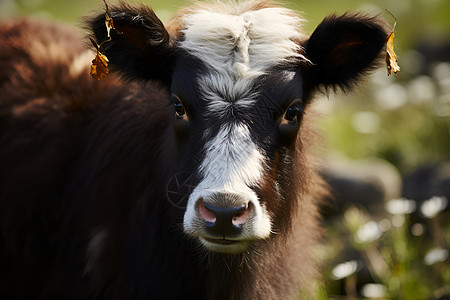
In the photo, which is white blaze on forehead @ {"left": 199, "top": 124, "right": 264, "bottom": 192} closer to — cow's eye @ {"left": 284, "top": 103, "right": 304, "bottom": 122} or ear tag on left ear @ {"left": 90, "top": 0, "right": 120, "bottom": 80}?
cow's eye @ {"left": 284, "top": 103, "right": 304, "bottom": 122}

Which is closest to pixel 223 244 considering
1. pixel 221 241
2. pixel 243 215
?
pixel 221 241

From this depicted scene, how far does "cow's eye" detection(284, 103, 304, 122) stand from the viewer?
12.8 ft

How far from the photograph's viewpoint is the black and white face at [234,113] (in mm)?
3420

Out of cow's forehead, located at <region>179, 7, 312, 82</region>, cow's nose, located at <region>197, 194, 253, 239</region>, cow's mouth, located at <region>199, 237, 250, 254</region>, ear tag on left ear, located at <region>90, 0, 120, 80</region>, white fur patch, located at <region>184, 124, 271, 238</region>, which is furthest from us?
cow's forehead, located at <region>179, 7, 312, 82</region>

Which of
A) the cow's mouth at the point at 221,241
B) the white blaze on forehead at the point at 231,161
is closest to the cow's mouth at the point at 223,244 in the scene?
the cow's mouth at the point at 221,241

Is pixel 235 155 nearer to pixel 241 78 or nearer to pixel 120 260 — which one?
pixel 241 78

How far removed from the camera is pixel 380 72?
9.65 meters

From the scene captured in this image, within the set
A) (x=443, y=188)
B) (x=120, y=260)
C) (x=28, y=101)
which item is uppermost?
(x=28, y=101)

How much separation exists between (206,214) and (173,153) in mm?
783

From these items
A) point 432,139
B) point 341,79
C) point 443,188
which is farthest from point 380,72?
point 341,79

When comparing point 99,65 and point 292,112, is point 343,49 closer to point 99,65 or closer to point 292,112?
point 292,112

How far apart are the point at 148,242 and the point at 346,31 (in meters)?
1.98

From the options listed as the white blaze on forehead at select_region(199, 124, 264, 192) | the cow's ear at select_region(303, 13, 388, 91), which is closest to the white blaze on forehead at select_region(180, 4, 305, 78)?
the cow's ear at select_region(303, 13, 388, 91)

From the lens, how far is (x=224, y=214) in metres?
3.29
